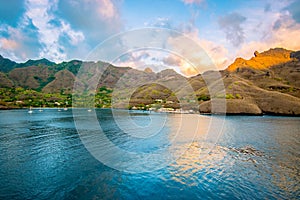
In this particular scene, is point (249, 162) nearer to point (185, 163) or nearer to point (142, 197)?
point (185, 163)

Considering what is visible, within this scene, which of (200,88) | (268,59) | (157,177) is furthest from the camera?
(268,59)

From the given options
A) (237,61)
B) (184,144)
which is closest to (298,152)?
A: (184,144)

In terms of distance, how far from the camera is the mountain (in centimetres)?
5956

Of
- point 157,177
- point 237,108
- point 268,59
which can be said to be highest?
point 268,59

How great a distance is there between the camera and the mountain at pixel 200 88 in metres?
59.6

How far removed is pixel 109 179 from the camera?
963cm

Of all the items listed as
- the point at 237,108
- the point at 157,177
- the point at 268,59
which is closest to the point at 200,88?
the point at 237,108

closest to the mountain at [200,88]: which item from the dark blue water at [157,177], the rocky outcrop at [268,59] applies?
the rocky outcrop at [268,59]

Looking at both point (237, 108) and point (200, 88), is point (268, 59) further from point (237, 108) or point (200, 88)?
point (237, 108)

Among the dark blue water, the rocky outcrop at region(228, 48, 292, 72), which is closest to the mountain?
the rocky outcrop at region(228, 48, 292, 72)

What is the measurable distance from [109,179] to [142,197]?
7.99ft

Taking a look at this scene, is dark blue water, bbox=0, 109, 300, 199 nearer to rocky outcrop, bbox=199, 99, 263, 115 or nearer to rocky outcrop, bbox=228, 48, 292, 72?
rocky outcrop, bbox=199, 99, 263, 115

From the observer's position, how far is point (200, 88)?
383 ft

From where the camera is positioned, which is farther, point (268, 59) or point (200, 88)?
point (268, 59)
